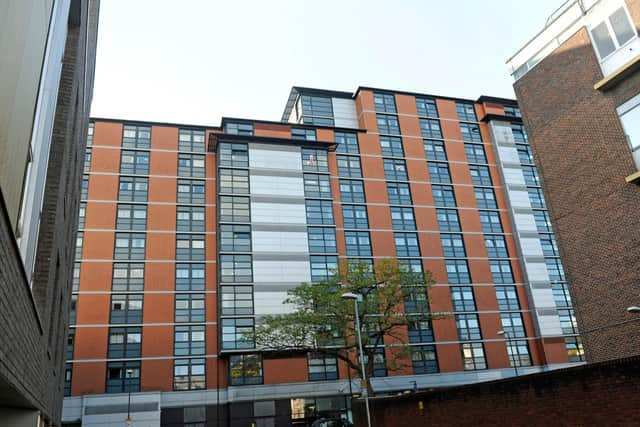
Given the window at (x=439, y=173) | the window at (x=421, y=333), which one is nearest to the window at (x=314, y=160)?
the window at (x=439, y=173)

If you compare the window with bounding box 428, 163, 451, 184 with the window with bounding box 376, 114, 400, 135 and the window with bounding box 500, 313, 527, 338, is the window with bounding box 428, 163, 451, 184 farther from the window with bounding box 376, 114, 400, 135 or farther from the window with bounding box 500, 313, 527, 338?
the window with bounding box 500, 313, 527, 338

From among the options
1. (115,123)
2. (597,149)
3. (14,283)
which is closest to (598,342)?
(597,149)

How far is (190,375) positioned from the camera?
147 feet

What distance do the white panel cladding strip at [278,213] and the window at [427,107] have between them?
66.9 feet

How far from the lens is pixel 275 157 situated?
178ft

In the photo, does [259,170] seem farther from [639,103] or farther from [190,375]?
[639,103]

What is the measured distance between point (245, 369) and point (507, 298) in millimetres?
28151

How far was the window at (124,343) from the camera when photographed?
146ft

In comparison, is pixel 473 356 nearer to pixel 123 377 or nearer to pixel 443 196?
pixel 443 196

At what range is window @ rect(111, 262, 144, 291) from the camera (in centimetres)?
4691

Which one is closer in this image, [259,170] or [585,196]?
[585,196]

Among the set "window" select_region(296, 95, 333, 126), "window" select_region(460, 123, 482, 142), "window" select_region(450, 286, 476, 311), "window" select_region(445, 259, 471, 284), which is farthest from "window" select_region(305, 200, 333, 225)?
"window" select_region(460, 123, 482, 142)

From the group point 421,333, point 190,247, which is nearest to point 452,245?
point 421,333

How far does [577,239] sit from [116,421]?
38043 millimetres
